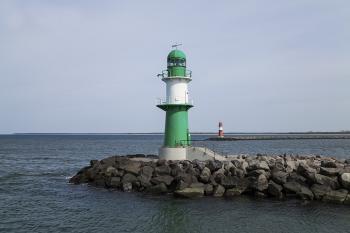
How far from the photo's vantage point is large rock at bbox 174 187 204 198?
61.0ft

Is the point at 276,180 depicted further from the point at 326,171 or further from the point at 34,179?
the point at 34,179

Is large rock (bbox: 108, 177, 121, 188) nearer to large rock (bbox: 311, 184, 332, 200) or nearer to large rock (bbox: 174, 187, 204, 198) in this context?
large rock (bbox: 174, 187, 204, 198)

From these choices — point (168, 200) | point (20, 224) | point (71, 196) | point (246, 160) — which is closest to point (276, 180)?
point (246, 160)

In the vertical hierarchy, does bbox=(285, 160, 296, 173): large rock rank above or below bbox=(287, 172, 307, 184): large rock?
above

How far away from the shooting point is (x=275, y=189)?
1833 centimetres

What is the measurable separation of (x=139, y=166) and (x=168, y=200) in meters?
4.22

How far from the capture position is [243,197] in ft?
61.2

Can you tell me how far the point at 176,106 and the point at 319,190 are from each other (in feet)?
30.8

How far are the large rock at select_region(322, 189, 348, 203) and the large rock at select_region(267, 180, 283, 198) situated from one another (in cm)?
193

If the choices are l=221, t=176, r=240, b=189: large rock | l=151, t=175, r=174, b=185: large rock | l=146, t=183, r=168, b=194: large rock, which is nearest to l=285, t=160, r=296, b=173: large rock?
l=221, t=176, r=240, b=189: large rock

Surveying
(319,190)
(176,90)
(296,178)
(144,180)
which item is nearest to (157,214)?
(144,180)

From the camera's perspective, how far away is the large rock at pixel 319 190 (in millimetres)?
17797

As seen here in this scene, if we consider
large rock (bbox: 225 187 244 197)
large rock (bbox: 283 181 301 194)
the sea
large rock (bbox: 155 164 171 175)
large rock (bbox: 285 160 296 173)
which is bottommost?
the sea

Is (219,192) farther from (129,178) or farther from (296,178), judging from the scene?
(129,178)
